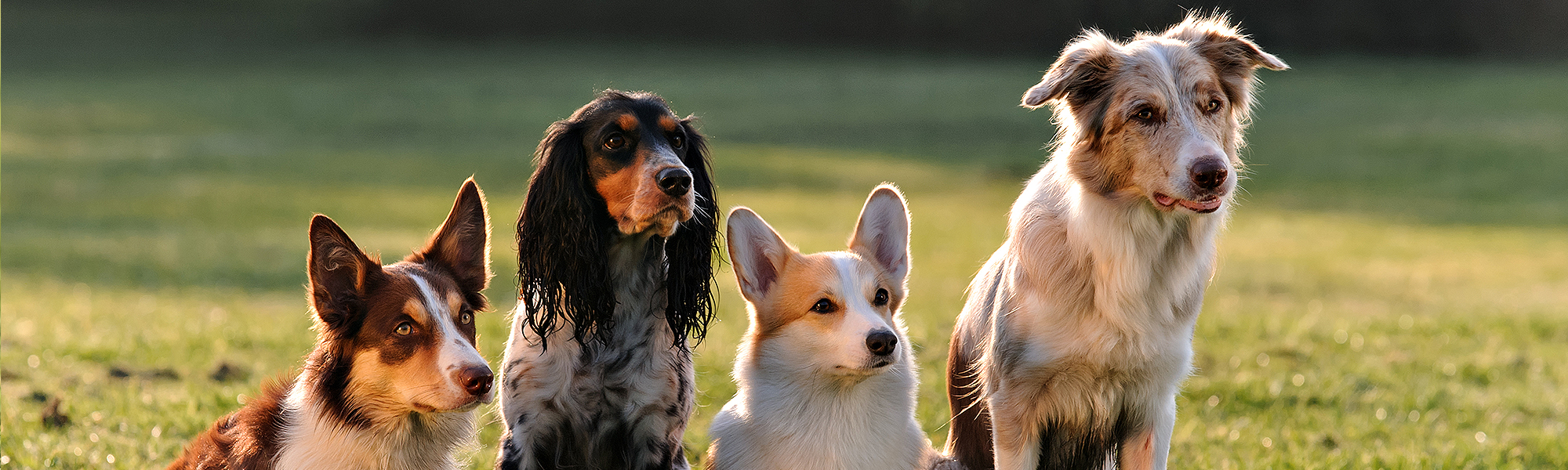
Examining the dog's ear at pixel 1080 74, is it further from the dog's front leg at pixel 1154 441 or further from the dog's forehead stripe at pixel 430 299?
the dog's forehead stripe at pixel 430 299

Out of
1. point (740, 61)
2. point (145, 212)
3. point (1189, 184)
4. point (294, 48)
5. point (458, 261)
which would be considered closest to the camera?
point (1189, 184)

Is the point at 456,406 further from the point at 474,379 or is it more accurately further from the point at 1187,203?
the point at 1187,203

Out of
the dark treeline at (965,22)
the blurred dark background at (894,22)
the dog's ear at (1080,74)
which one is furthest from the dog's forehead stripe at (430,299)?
the dark treeline at (965,22)

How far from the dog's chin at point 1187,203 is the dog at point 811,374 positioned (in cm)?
105

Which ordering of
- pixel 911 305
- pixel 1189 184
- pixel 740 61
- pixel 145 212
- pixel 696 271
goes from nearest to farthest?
pixel 1189 184
pixel 696 271
pixel 911 305
pixel 145 212
pixel 740 61

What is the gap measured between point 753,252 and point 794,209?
1349cm

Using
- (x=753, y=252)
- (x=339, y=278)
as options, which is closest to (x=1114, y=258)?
(x=753, y=252)

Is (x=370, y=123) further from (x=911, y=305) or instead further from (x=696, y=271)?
(x=696, y=271)

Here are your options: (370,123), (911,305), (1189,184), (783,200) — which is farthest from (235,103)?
(1189,184)

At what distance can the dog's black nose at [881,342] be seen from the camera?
4.43 meters

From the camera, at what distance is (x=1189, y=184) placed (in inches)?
160

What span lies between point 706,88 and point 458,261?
30.5 metres

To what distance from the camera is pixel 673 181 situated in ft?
14.2

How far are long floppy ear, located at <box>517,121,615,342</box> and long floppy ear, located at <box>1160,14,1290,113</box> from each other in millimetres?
2241
